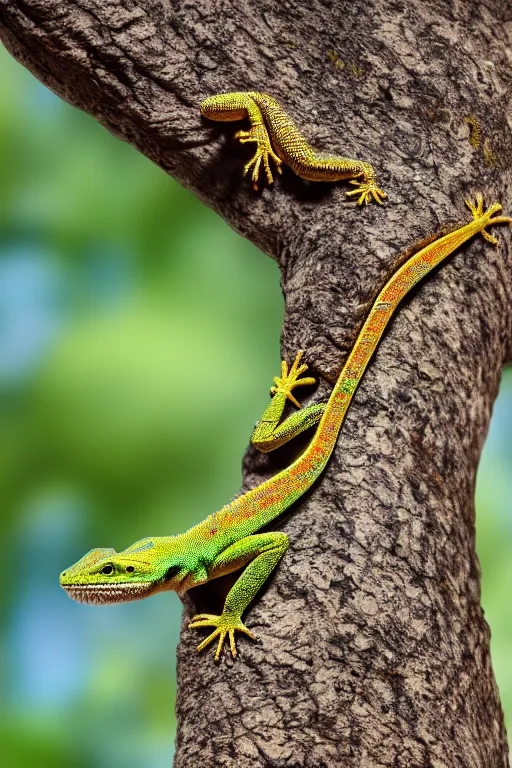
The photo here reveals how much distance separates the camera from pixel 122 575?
133 inches

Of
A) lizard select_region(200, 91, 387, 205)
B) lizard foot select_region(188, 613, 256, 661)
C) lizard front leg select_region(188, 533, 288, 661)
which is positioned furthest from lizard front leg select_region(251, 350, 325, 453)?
lizard select_region(200, 91, 387, 205)

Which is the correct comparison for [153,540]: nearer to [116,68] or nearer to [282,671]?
[282,671]

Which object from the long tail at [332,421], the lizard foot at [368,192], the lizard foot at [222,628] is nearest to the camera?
the lizard foot at [222,628]

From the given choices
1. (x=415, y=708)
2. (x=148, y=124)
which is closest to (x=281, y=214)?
(x=148, y=124)

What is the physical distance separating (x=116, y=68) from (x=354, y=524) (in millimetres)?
2387

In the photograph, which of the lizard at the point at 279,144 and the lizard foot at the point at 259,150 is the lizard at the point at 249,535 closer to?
the lizard at the point at 279,144

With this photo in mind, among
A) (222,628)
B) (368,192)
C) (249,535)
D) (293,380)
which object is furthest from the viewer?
(368,192)

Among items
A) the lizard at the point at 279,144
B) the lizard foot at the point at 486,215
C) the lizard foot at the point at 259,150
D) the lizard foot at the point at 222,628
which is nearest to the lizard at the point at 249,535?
the lizard foot at the point at 222,628

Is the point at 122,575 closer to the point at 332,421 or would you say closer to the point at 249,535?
the point at 249,535

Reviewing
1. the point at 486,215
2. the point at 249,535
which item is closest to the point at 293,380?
the point at 249,535

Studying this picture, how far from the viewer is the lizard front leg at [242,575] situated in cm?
336

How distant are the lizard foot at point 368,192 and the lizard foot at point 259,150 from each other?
1.26 feet

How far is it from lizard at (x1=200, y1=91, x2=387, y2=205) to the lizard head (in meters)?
1.81

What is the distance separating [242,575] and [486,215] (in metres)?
2.03
